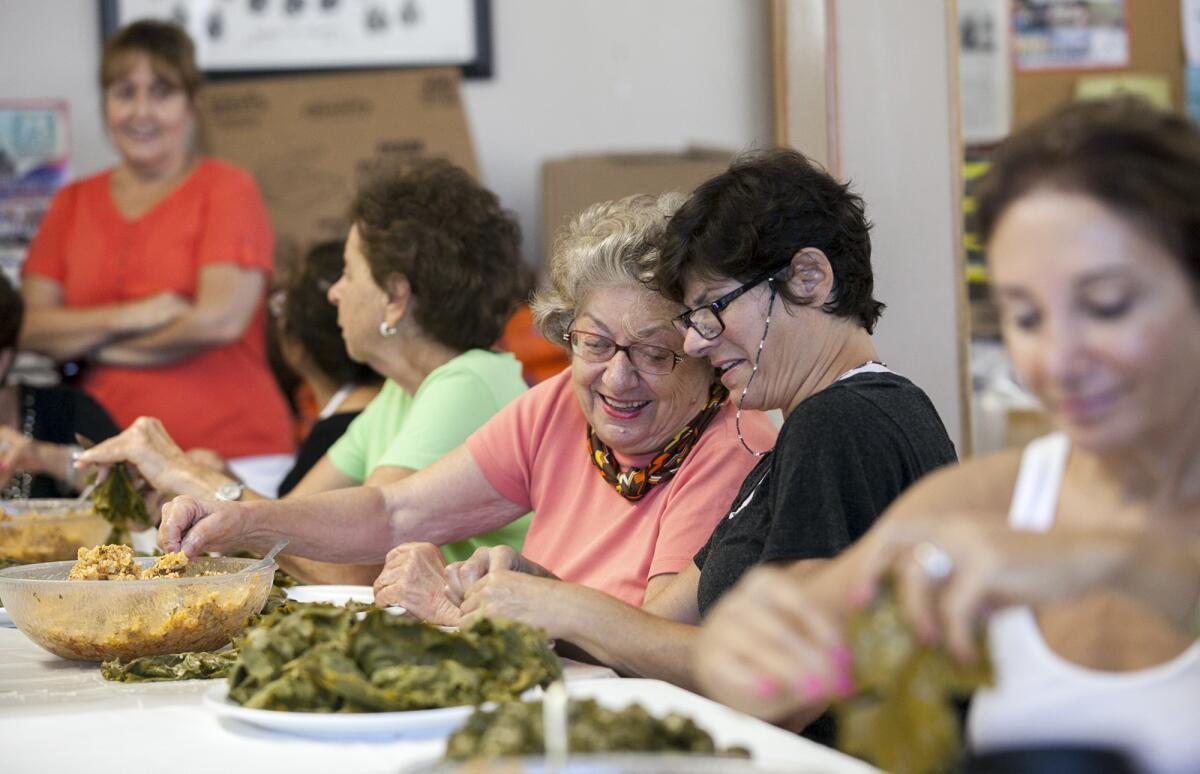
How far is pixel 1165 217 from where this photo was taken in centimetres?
102

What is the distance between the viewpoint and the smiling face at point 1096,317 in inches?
39.8

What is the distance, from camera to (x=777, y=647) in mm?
961

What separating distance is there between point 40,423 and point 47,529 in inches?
35.9

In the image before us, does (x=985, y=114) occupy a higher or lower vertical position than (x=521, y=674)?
higher

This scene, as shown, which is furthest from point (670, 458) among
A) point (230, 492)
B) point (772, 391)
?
point (230, 492)

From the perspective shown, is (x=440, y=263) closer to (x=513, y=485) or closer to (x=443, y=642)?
(x=513, y=485)

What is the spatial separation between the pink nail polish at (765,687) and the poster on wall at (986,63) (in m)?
3.21

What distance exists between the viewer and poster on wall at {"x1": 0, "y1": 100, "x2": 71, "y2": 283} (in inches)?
168

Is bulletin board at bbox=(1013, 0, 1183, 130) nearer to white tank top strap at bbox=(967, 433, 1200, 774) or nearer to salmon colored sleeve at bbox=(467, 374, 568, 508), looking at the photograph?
salmon colored sleeve at bbox=(467, 374, 568, 508)

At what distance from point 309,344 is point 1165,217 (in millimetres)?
2547

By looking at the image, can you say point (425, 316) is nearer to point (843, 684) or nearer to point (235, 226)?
point (235, 226)

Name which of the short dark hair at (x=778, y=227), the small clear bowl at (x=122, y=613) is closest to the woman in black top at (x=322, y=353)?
the small clear bowl at (x=122, y=613)

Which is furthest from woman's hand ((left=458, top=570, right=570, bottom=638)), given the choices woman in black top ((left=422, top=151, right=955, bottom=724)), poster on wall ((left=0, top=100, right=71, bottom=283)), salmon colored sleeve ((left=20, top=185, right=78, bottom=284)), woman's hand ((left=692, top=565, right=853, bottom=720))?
poster on wall ((left=0, top=100, right=71, bottom=283))

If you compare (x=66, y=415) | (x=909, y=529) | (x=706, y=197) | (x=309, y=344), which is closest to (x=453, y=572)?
(x=706, y=197)
